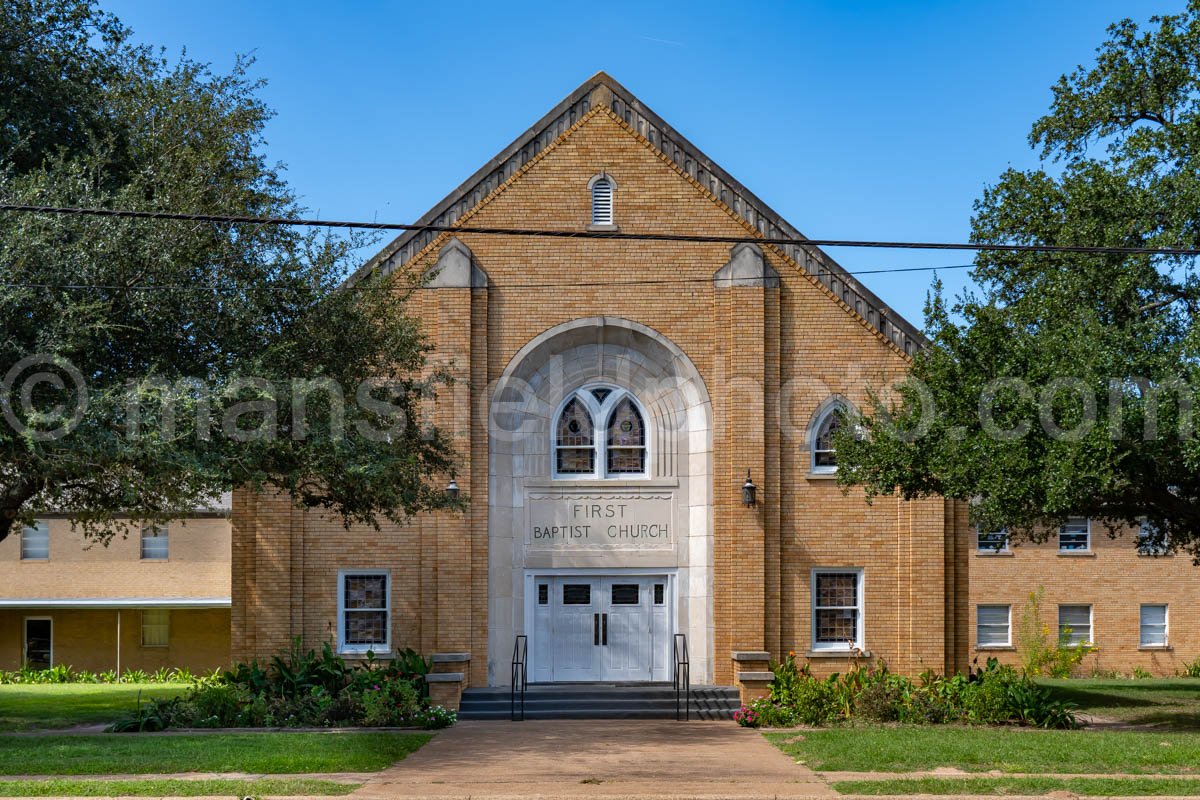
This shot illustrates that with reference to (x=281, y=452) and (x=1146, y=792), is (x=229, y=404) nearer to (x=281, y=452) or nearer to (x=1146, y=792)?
(x=281, y=452)

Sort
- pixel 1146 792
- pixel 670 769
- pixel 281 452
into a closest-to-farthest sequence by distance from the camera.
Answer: pixel 1146 792 < pixel 670 769 < pixel 281 452

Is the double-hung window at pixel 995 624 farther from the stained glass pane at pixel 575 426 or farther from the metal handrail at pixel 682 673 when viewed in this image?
the stained glass pane at pixel 575 426

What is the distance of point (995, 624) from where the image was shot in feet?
118

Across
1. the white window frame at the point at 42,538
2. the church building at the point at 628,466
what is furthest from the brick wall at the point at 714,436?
the white window frame at the point at 42,538

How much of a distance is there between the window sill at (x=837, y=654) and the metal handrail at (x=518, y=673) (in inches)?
191

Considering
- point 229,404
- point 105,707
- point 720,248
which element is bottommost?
point 105,707

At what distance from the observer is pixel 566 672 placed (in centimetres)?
2339

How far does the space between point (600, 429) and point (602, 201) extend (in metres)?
4.06

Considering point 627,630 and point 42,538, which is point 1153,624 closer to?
point 627,630

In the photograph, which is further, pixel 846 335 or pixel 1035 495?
pixel 846 335

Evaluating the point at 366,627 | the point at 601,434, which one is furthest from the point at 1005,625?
the point at 366,627

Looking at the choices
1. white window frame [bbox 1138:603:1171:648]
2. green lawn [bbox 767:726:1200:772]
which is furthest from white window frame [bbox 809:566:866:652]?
white window frame [bbox 1138:603:1171:648]

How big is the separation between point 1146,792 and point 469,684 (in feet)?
38.1

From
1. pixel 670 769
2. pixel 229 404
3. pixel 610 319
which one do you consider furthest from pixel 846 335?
pixel 229 404
